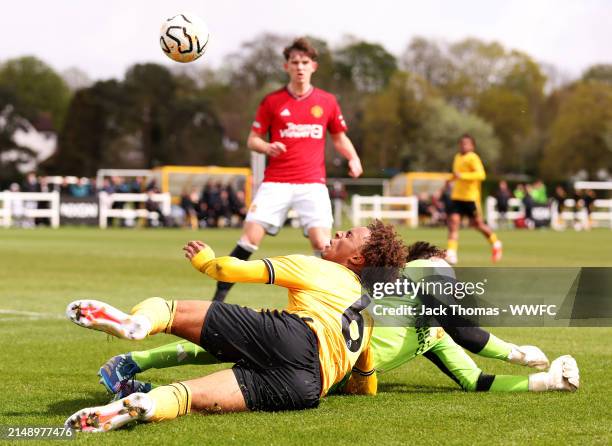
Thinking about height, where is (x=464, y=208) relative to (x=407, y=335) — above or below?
below

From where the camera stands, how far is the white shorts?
10.8 m

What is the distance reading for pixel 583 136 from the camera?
276ft

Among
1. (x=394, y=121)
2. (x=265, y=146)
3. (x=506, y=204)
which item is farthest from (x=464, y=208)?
(x=394, y=121)

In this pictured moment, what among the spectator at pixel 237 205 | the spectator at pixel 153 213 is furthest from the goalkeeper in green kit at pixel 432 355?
the spectator at pixel 237 205

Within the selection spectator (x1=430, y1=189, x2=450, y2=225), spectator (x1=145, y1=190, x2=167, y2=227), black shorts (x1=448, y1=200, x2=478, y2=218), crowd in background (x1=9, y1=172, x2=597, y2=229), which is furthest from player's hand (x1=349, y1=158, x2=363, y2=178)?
spectator (x1=430, y1=189, x2=450, y2=225)

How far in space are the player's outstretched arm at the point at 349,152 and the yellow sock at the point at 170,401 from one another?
18.2ft

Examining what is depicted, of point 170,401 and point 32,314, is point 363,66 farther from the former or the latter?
point 170,401

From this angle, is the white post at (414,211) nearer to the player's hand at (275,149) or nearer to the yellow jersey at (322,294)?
the player's hand at (275,149)

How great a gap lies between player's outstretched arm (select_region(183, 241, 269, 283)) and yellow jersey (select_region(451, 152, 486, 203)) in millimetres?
15570

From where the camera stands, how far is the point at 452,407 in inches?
240

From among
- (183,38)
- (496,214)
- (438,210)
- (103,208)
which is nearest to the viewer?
(183,38)

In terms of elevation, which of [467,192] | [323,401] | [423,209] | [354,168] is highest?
[354,168]

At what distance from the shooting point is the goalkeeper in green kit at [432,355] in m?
6.43

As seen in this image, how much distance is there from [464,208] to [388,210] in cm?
2701
